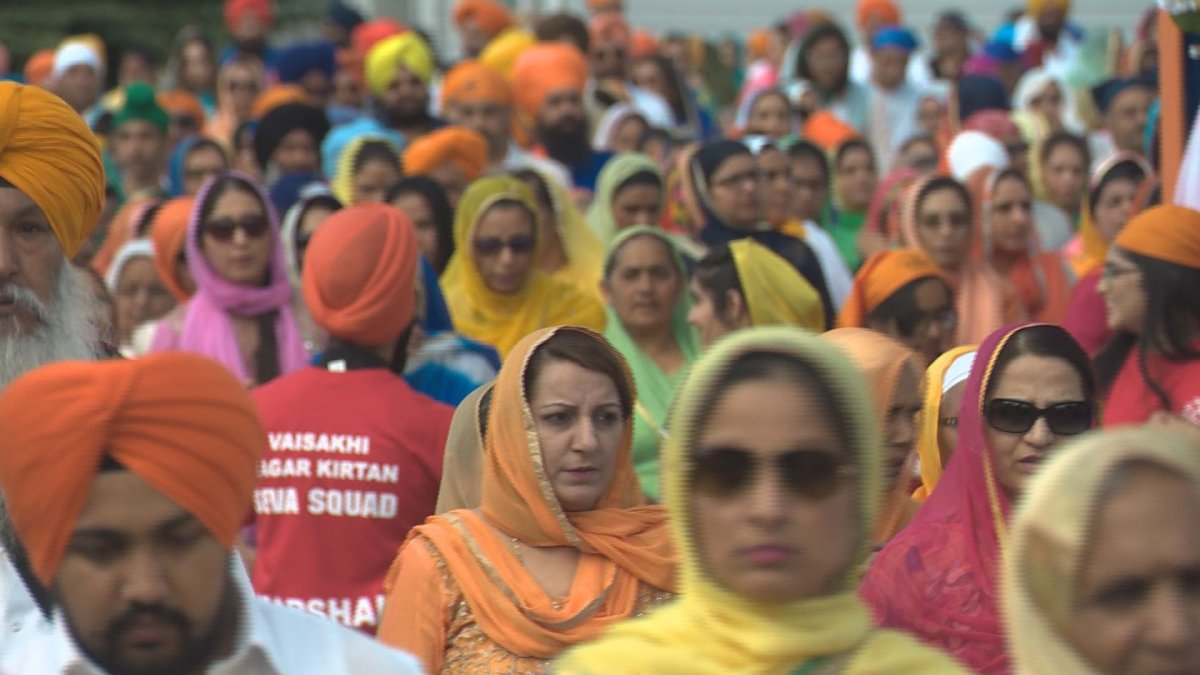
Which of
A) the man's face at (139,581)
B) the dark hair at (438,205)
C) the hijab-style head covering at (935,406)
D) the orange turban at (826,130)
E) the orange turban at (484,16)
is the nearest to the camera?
the man's face at (139,581)

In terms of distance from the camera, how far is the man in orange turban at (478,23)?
54.0 feet

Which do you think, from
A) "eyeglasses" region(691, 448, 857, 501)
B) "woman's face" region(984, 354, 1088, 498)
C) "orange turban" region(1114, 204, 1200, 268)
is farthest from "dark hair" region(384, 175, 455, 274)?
"eyeglasses" region(691, 448, 857, 501)

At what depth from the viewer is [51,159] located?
4480mm

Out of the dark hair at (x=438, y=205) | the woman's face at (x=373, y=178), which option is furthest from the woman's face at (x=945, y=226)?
the woman's face at (x=373, y=178)

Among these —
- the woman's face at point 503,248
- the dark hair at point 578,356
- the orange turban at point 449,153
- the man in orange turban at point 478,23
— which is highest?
the man in orange turban at point 478,23

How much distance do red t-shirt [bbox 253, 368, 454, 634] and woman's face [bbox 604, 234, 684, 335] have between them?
2.04 meters

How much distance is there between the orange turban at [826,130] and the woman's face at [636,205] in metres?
3.57

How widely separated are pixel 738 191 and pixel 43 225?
16.4ft

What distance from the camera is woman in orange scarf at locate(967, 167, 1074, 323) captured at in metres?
9.12

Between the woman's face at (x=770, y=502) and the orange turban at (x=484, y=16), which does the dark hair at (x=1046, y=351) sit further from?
the orange turban at (x=484, y=16)

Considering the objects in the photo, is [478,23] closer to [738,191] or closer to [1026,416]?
[738,191]

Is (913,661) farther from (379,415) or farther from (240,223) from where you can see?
(240,223)

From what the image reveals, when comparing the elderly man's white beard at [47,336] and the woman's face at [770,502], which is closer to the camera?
the woman's face at [770,502]

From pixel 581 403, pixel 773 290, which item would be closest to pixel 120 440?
pixel 581 403
